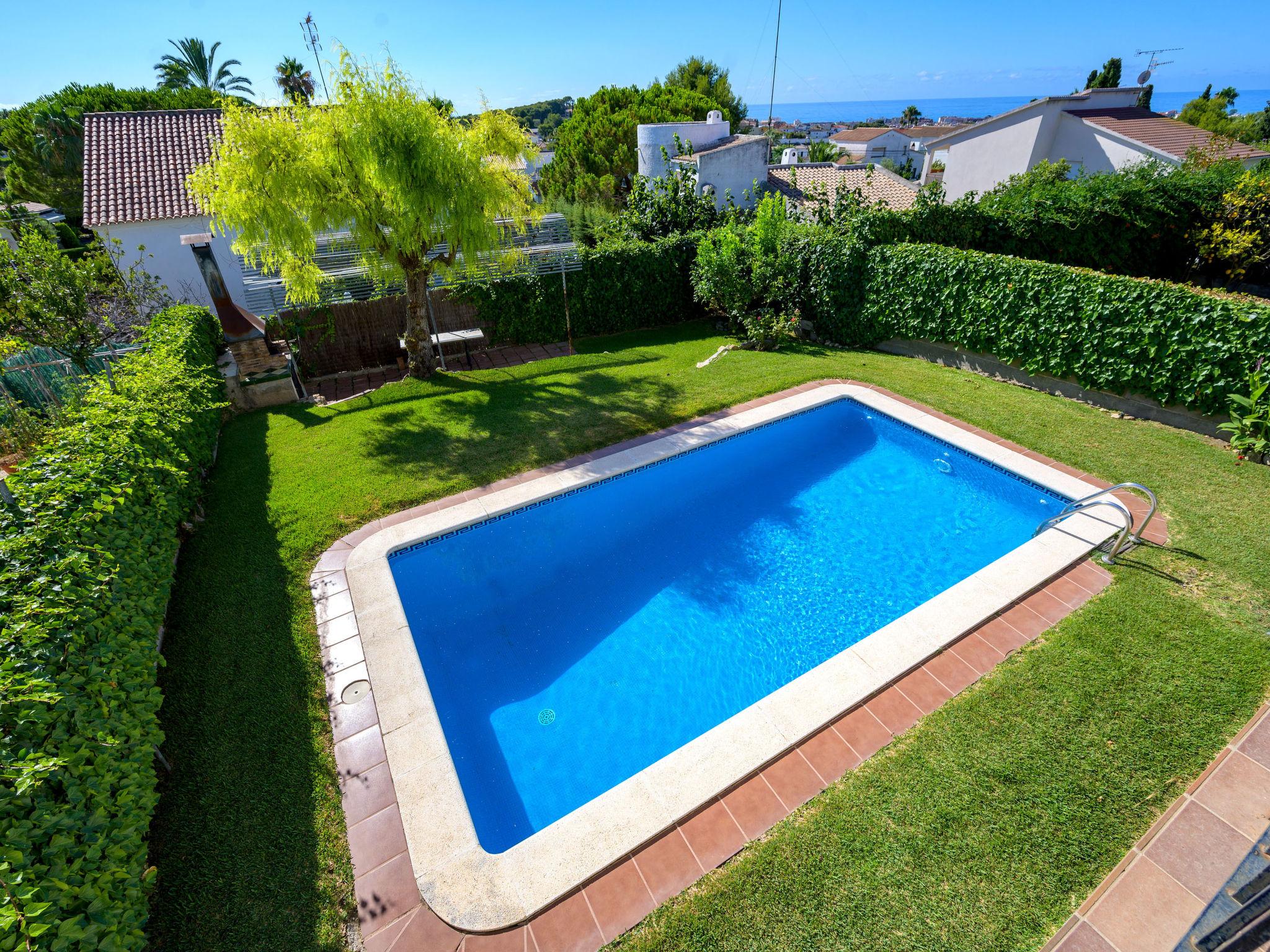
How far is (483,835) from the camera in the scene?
525cm

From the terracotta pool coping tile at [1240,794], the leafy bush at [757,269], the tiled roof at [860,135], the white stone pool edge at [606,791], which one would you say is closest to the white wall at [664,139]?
the leafy bush at [757,269]

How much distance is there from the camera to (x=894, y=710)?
5727 millimetres

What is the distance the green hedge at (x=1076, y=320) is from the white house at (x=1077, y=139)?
13065mm

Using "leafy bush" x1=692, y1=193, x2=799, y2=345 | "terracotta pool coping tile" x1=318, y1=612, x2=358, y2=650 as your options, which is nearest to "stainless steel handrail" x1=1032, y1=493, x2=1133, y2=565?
"leafy bush" x1=692, y1=193, x2=799, y2=345

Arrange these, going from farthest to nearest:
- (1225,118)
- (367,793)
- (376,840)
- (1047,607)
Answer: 1. (1225,118)
2. (1047,607)
3. (367,793)
4. (376,840)

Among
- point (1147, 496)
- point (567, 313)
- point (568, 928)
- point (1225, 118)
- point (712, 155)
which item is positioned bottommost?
point (568, 928)

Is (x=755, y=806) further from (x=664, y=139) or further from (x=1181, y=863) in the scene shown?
(x=664, y=139)

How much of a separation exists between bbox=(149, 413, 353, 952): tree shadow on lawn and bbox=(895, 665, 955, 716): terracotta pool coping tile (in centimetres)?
550

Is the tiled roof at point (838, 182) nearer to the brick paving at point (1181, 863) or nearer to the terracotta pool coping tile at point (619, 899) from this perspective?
the brick paving at point (1181, 863)

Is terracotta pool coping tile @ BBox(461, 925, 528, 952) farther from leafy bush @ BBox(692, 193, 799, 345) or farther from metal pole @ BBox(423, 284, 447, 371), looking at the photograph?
leafy bush @ BBox(692, 193, 799, 345)

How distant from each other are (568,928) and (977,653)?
513cm

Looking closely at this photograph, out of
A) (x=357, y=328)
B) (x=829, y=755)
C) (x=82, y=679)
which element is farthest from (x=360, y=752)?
(x=357, y=328)

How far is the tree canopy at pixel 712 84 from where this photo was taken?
5082 centimetres

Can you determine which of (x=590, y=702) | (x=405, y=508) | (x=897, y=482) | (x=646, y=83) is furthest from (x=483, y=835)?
(x=646, y=83)
